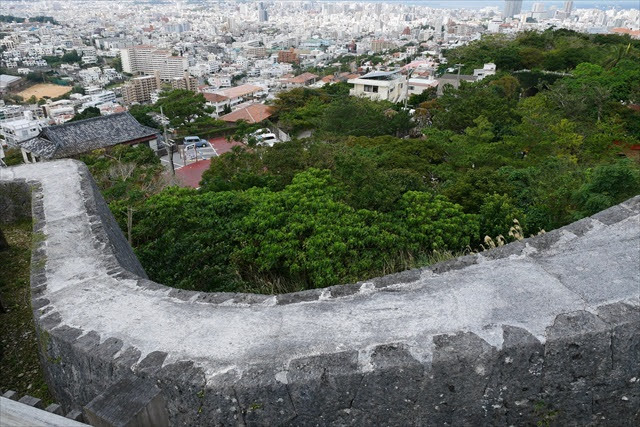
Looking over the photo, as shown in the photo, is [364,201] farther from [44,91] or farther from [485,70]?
[44,91]

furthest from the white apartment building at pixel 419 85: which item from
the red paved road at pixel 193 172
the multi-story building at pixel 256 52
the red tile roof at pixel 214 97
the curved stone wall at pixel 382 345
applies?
the multi-story building at pixel 256 52

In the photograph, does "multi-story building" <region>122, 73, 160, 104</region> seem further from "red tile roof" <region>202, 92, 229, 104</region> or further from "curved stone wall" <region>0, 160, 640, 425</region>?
"curved stone wall" <region>0, 160, 640, 425</region>

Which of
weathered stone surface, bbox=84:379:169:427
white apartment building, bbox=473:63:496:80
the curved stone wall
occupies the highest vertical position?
weathered stone surface, bbox=84:379:169:427

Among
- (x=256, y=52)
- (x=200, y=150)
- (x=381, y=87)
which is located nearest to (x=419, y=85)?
(x=381, y=87)

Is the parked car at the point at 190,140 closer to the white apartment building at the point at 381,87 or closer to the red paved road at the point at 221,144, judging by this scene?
the red paved road at the point at 221,144

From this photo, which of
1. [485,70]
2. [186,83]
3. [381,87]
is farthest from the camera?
[186,83]

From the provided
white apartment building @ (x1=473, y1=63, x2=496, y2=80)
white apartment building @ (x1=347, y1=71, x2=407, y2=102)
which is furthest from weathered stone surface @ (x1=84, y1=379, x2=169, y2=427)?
white apartment building @ (x1=473, y1=63, x2=496, y2=80)
